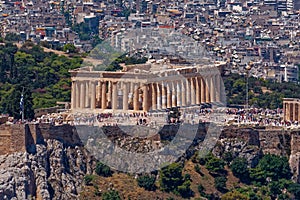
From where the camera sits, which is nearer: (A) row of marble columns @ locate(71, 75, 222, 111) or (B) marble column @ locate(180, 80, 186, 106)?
(A) row of marble columns @ locate(71, 75, 222, 111)

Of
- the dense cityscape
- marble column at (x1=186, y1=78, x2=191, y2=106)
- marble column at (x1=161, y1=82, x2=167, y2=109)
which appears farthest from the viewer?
marble column at (x1=186, y1=78, x2=191, y2=106)

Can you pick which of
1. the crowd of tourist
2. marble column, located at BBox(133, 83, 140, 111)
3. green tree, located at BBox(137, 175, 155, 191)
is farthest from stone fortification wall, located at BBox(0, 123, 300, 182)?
marble column, located at BBox(133, 83, 140, 111)

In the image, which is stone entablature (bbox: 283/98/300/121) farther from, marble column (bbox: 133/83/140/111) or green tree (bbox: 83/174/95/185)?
green tree (bbox: 83/174/95/185)

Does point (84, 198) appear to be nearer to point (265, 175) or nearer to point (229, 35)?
point (265, 175)

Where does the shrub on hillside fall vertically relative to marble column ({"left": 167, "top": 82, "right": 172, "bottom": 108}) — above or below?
below

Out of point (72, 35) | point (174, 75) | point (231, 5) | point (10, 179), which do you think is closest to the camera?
point (10, 179)

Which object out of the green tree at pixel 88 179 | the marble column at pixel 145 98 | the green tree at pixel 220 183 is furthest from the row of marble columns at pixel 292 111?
the green tree at pixel 88 179

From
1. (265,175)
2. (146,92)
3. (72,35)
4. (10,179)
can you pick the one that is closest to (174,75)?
(146,92)
